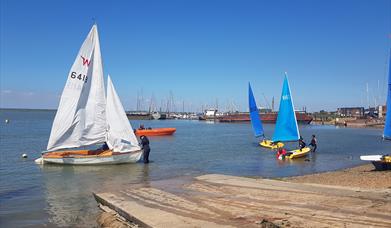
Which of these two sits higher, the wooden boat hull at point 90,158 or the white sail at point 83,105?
the white sail at point 83,105

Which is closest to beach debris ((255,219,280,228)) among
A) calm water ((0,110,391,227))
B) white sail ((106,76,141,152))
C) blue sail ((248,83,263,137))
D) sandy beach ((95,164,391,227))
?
sandy beach ((95,164,391,227))

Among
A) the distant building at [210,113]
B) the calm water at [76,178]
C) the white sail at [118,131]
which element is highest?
the distant building at [210,113]

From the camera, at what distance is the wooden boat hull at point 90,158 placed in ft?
83.6

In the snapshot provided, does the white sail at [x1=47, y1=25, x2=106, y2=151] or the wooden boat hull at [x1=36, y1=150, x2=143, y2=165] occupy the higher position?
the white sail at [x1=47, y1=25, x2=106, y2=151]

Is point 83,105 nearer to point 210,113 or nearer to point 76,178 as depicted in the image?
point 76,178

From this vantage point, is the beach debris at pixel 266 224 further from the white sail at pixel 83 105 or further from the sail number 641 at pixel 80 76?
the sail number 641 at pixel 80 76

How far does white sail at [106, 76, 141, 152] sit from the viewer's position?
85.4 feet

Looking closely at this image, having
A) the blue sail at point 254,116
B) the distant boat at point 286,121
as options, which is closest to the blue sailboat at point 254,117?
the blue sail at point 254,116

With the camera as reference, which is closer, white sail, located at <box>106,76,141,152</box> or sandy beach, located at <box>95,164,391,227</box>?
sandy beach, located at <box>95,164,391,227</box>

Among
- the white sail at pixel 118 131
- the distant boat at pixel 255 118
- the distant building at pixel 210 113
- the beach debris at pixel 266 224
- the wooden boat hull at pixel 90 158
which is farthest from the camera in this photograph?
the distant building at pixel 210 113

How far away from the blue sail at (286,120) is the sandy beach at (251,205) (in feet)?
68.0

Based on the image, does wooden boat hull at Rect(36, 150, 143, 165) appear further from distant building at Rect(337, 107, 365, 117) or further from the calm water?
distant building at Rect(337, 107, 365, 117)

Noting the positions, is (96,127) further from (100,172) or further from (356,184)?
(356,184)

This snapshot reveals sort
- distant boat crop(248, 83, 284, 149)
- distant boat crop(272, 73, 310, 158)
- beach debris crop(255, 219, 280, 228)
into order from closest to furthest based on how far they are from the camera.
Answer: beach debris crop(255, 219, 280, 228) → distant boat crop(272, 73, 310, 158) → distant boat crop(248, 83, 284, 149)
